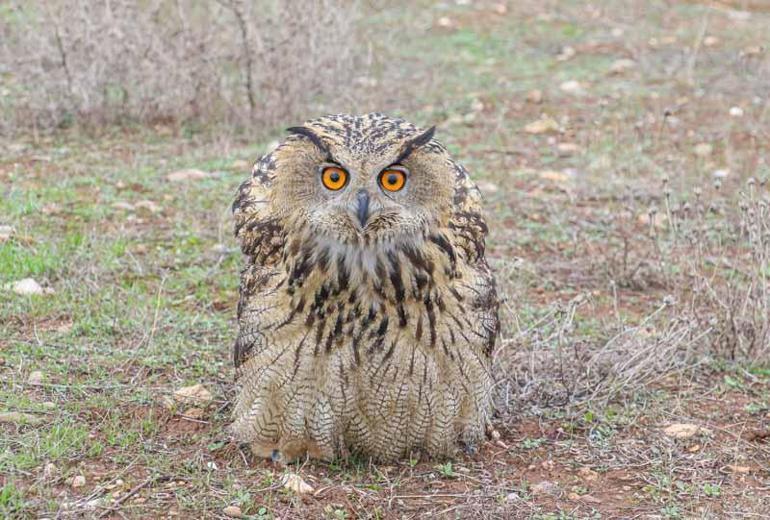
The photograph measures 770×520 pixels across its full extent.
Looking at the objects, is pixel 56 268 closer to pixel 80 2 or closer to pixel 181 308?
pixel 181 308

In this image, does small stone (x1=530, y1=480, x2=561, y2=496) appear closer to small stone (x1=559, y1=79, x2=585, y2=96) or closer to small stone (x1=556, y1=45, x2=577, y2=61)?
small stone (x1=559, y1=79, x2=585, y2=96)

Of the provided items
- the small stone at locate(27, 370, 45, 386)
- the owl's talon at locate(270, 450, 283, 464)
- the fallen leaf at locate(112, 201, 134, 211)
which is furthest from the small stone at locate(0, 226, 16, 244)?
the owl's talon at locate(270, 450, 283, 464)

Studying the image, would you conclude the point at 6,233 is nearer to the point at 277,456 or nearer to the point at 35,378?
the point at 35,378

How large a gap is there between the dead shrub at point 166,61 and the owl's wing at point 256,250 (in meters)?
3.68

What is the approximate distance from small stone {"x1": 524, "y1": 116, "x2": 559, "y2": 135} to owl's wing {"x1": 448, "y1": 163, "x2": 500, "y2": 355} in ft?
14.8

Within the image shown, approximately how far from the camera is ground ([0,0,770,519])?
3.62 meters

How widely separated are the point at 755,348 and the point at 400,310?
1.92m

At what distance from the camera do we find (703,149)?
768 centimetres

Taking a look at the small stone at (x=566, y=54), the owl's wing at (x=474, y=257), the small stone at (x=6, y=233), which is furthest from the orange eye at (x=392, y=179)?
the small stone at (x=566, y=54)

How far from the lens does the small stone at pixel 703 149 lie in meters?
7.61

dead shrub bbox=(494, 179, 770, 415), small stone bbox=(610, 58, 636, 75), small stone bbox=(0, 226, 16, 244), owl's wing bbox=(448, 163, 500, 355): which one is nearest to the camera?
owl's wing bbox=(448, 163, 500, 355)

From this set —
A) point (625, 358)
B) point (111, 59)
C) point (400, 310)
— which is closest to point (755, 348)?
point (625, 358)

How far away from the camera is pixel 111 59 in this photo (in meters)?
7.43

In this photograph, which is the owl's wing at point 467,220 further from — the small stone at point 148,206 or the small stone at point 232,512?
the small stone at point 148,206
